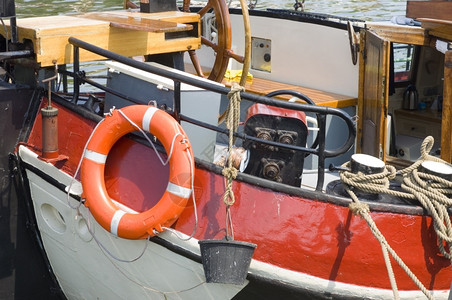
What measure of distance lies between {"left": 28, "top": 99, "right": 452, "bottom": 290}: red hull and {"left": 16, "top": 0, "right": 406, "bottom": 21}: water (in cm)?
1370

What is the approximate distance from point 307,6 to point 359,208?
15393mm

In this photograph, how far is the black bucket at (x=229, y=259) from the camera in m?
3.59

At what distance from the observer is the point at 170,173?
3736mm

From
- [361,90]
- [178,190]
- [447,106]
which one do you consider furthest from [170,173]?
[361,90]

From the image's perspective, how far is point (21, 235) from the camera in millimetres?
4715

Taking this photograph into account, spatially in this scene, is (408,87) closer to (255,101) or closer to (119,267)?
(255,101)

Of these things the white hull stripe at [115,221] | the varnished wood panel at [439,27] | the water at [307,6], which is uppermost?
the varnished wood panel at [439,27]

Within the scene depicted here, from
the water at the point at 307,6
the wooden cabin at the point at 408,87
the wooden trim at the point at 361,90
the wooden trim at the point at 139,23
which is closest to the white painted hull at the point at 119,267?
the wooden trim at the point at 139,23

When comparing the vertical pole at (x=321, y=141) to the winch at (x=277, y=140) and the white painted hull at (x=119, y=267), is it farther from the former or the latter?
the white painted hull at (x=119, y=267)

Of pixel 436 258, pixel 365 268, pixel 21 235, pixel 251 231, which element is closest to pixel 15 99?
pixel 21 235

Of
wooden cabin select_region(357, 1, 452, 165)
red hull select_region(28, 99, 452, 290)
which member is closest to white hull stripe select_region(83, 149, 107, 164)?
red hull select_region(28, 99, 452, 290)

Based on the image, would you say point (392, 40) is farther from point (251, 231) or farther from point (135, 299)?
point (135, 299)

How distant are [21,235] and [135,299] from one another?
3.27ft

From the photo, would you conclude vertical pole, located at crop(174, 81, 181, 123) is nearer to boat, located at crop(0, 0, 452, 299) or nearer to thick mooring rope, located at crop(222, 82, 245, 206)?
boat, located at crop(0, 0, 452, 299)
